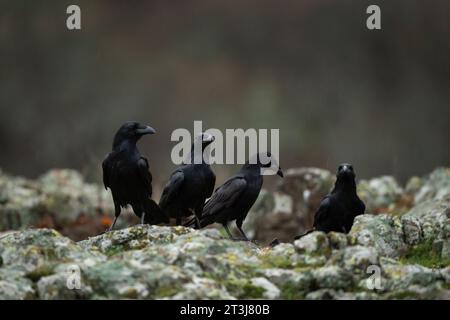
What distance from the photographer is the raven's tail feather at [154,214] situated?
1427cm

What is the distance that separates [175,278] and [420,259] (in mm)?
3495

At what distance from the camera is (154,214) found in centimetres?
1438

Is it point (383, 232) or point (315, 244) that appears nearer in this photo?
point (315, 244)

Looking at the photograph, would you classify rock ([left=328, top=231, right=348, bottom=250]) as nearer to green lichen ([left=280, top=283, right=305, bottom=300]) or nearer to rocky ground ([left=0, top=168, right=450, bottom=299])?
rocky ground ([left=0, top=168, right=450, bottom=299])

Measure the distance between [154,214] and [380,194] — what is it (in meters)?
6.67

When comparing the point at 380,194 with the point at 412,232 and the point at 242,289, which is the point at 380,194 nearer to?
the point at 412,232

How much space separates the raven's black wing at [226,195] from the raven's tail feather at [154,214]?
1.98ft

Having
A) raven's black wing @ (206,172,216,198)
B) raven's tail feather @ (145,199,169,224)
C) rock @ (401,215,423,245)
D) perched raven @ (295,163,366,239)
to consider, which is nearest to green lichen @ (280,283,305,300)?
rock @ (401,215,423,245)

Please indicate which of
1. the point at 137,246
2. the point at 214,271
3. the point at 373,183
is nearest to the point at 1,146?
the point at 373,183

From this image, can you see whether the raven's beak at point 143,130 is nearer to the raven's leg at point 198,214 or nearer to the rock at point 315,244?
the raven's leg at point 198,214

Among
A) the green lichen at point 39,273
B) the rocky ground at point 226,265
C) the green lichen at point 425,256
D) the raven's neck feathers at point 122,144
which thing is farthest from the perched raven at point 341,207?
the green lichen at point 39,273

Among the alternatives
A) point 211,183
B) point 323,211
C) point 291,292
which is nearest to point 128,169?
point 211,183

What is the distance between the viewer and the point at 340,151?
79.5ft
